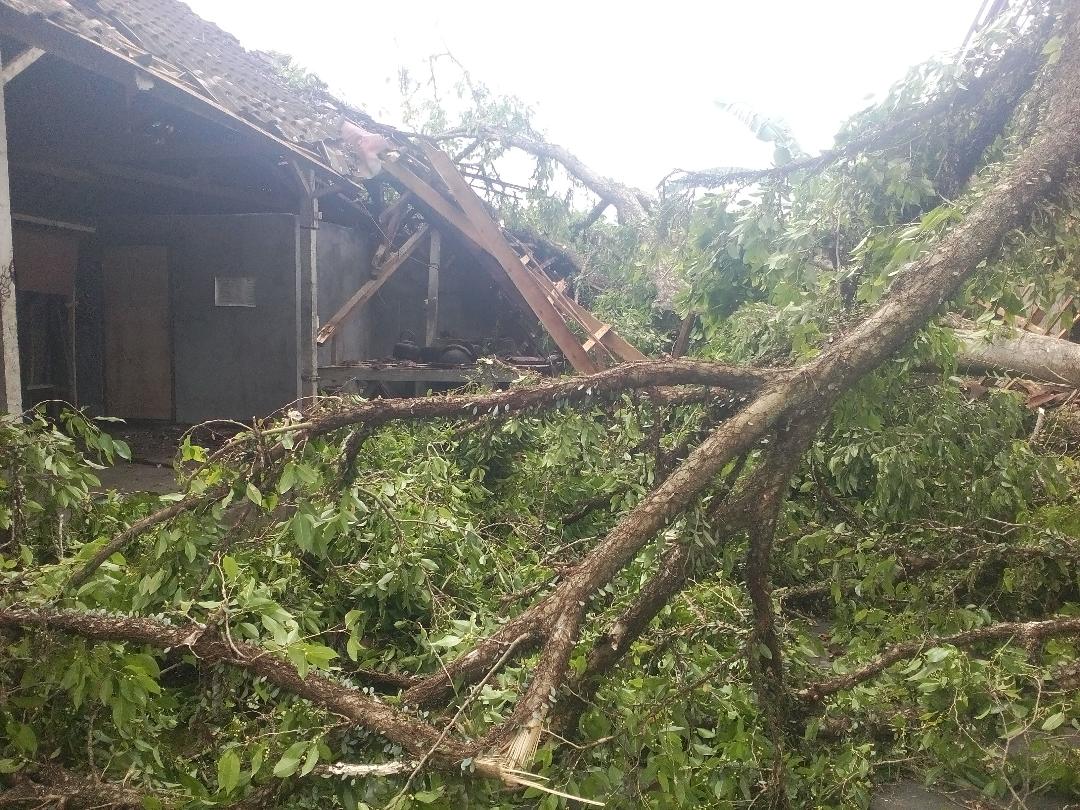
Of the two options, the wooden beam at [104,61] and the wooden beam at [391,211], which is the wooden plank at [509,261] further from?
the wooden beam at [104,61]

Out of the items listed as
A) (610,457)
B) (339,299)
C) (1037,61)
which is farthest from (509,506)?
(339,299)

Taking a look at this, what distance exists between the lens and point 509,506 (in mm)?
4645

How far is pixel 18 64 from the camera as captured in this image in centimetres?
377

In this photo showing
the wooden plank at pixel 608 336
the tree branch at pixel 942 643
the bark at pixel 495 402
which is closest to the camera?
the bark at pixel 495 402

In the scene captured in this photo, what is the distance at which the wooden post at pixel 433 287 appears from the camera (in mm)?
9070

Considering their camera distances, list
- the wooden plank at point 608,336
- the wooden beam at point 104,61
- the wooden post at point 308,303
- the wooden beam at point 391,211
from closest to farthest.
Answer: the wooden beam at point 104,61, the wooden post at point 308,303, the wooden plank at point 608,336, the wooden beam at point 391,211

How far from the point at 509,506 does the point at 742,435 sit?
2.88m

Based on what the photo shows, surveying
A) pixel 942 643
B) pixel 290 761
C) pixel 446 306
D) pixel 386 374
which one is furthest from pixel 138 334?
pixel 942 643

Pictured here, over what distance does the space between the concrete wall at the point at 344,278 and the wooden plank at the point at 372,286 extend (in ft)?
0.58

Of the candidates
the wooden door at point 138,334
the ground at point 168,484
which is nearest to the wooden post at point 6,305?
the ground at point 168,484

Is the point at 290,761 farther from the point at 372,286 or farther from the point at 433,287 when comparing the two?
the point at 433,287

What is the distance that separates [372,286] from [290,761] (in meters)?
7.09

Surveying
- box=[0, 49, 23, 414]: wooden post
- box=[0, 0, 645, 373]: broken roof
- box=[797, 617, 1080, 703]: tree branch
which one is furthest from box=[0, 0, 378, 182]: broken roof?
box=[797, 617, 1080, 703]: tree branch

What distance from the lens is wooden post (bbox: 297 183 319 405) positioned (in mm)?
6801
